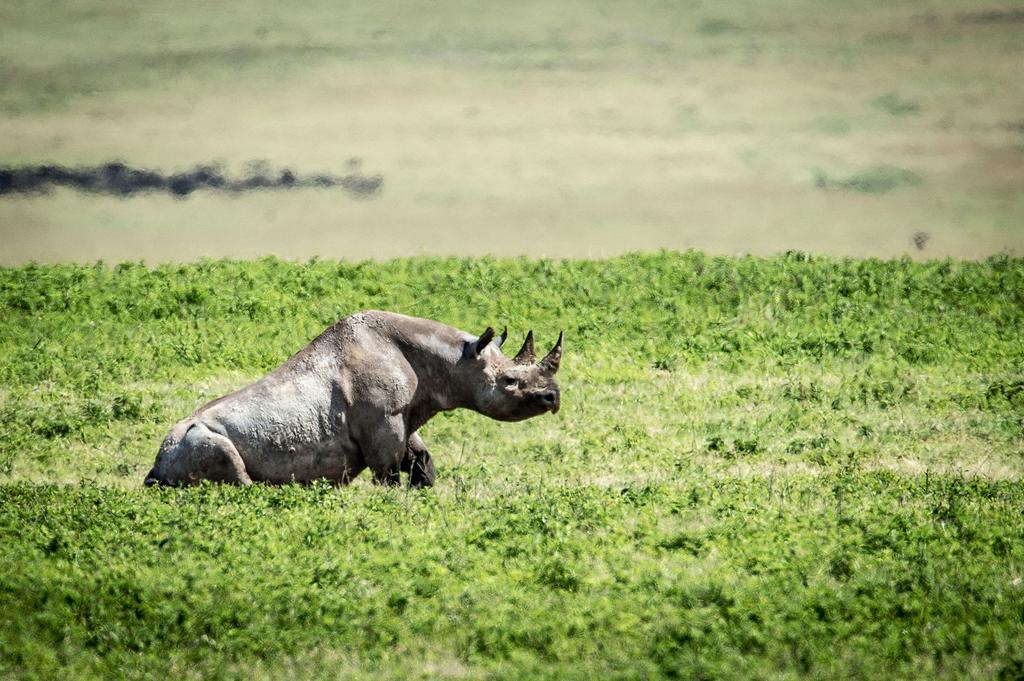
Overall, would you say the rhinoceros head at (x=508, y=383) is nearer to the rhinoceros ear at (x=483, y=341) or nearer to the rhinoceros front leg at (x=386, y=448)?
the rhinoceros ear at (x=483, y=341)

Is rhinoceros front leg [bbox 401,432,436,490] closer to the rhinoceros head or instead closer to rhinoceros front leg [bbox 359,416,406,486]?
rhinoceros front leg [bbox 359,416,406,486]

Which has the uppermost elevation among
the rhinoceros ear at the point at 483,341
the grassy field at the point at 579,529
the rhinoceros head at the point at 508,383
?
the rhinoceros ear at the point at 483,341

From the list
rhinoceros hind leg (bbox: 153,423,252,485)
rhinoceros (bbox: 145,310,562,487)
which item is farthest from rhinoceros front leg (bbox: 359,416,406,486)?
rhinoceros hind leg (bbox: 153,423,252,485)

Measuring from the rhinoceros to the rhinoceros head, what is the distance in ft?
0.04

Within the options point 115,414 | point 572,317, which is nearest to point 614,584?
point 115,414

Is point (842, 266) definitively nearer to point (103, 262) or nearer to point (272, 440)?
point (103, 262)

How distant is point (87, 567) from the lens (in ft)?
45.3

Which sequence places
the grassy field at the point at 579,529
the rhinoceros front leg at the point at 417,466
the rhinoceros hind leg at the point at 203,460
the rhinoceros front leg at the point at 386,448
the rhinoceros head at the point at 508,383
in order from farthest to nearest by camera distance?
the rhinoceros head at the point at 508,383, the rhinoceros front leg at the point at 417,466, the rhinoceros front leg at the point at 386,448, the rhinoceros hind leg at the point at 203,460, the grassy field at the point at 579,529

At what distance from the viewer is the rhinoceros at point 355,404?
1680 cm

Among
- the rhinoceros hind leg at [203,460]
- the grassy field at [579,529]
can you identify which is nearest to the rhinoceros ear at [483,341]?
the grassy field at [579,529]

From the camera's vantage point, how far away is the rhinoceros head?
711 inches

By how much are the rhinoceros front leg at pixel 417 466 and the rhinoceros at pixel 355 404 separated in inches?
0.5

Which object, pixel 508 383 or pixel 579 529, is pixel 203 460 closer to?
pixel 508 383

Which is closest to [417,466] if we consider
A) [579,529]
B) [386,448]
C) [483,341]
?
[386,448]
